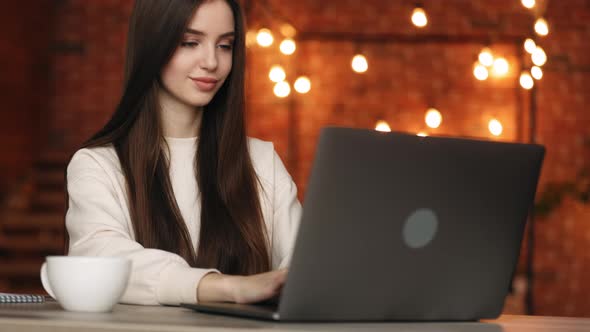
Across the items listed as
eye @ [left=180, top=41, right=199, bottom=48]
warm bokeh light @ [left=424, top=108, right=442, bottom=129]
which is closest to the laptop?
eye @ [left=180, top=41, right=199, bottom=48]

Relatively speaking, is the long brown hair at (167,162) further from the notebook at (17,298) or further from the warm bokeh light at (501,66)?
the warm bokeh light at (501,66)

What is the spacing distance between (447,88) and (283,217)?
158 inches

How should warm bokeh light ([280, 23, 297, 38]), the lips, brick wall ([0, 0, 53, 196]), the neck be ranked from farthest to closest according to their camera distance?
warm bokeh light ([280, 23, 297, 38]) < brick wall ([0, 0, 53, 196]) < the neck < the lips

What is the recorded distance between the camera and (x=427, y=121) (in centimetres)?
561

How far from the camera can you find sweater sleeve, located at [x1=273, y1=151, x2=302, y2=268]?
1997 millimetres

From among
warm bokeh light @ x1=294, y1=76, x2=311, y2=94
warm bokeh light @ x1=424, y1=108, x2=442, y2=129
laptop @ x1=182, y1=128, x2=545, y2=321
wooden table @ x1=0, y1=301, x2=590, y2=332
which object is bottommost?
wooden table @ x1=0, y1=301, x2=590, y2=332

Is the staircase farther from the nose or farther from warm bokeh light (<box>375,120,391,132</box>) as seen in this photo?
the nose

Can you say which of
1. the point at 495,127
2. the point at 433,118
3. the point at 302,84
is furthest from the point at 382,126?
the point at 495,127

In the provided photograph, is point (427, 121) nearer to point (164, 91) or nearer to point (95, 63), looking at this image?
point (95, 63)

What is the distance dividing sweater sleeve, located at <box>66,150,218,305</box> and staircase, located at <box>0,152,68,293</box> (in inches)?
152

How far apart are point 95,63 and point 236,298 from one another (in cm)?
534

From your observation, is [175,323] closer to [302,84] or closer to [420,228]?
[420,228]

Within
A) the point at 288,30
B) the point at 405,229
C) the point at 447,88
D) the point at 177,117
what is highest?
the point at 288,30

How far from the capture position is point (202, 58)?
183 centimetres
